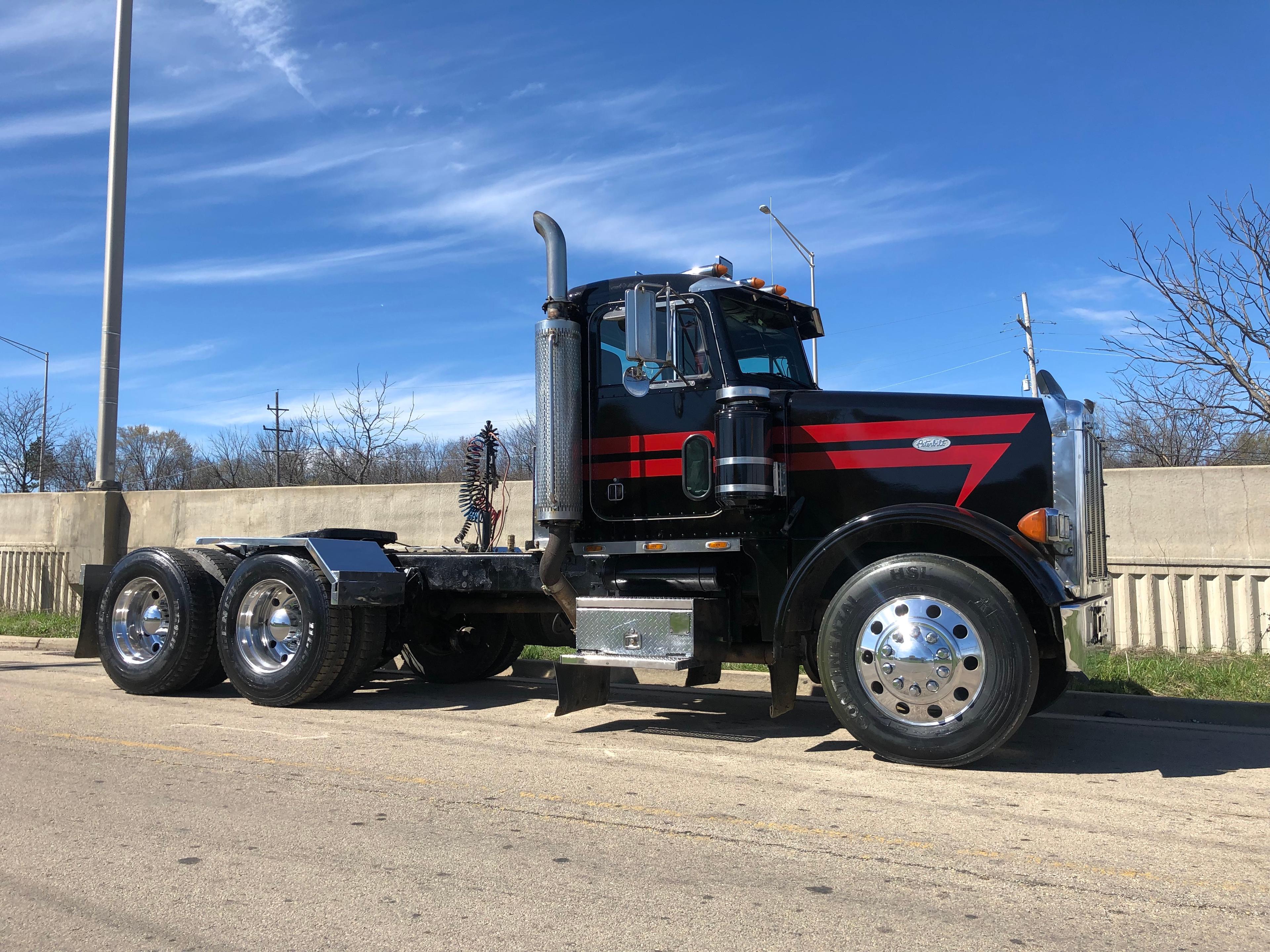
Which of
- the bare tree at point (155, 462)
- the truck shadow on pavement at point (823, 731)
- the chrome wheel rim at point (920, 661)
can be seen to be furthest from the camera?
the bare tree at point (155, 462)

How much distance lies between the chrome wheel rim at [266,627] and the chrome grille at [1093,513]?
5.45 meters

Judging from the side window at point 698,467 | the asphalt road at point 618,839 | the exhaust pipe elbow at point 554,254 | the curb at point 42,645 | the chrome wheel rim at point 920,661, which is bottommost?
the asphalt road at point 618,839

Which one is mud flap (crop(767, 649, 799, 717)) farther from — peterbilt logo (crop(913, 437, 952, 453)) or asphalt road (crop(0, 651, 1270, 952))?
peterbilt logo (crop(913, 437, 952, 453))

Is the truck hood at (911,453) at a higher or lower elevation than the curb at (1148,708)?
higher

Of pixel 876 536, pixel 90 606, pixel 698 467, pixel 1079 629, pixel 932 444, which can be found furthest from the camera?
pixel 90 606

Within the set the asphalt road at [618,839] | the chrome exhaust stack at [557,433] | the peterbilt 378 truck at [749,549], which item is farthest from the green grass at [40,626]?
the chrome exhaust stack at [557,433]

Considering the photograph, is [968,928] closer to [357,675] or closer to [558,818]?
[558,818]

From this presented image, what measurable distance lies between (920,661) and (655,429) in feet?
7.42

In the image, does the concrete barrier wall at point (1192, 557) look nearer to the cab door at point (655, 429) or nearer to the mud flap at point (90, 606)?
the cab door at point (655, 429)

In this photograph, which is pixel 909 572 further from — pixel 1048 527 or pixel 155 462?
pixel 155 462

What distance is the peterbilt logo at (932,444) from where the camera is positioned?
19.7ft

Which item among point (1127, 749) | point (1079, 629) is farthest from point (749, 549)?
point (1127, 749)

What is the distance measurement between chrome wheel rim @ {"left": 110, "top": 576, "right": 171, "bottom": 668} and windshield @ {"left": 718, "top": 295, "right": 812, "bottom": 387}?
16.9 feet

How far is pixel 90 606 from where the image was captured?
8.82 m
